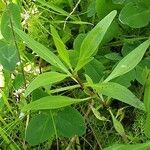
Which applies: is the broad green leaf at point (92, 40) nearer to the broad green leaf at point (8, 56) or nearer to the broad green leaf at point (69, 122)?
the broad green leaf at point (69, 122)

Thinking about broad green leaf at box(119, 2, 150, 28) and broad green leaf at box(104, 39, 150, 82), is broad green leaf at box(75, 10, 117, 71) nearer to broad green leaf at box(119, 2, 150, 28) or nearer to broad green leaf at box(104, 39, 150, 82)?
broad green leaf at box(104, 39, 150, 82)

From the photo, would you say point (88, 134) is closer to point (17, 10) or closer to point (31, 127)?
point (31, 127)

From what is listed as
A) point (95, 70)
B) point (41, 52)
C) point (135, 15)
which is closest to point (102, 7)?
point (135, 15)

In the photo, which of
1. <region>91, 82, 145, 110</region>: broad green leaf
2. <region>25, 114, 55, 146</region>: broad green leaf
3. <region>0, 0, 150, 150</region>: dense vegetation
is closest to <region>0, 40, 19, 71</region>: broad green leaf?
<region>0, 0, 150, 150</region>: dense vegetation

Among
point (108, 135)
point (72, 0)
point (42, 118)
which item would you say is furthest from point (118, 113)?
point (72, 0)

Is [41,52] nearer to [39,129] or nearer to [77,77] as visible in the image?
[77,77]

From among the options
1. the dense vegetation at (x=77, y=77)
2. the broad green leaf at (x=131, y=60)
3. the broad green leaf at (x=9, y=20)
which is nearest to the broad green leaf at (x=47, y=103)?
the dense vegetation at (x=77, y=77)
